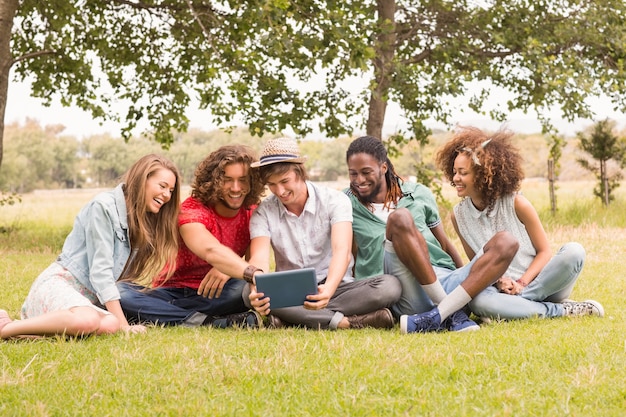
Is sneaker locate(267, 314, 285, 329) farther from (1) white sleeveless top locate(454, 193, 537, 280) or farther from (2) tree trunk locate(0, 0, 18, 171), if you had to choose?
(2) tree trunk locate(0, 0, 18, 171)

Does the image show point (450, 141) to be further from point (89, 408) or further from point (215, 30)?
point (215, 30)

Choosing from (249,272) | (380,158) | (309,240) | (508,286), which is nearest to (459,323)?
(508,286)

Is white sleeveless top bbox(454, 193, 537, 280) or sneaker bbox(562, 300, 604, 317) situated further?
white sleeveless top bbox(454, 193, 537, 280)

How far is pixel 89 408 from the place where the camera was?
345 cm

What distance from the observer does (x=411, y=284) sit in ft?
17.8

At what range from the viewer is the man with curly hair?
17.4ft

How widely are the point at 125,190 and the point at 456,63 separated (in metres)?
11.1

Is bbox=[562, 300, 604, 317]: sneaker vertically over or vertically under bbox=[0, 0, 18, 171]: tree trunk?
under

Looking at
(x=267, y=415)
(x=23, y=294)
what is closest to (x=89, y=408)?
(x=267, y=415)

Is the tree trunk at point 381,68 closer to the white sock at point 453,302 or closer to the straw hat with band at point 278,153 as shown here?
the straw hat with band at point 278,153

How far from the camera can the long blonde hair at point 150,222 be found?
5309mm

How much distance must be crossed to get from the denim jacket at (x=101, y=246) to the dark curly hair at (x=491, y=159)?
2397 millimetres

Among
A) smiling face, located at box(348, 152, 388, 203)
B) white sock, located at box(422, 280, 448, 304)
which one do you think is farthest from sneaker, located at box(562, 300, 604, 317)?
smiling face, located at box(348, 152, 388, 203)

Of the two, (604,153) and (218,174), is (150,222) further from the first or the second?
(604,153)
